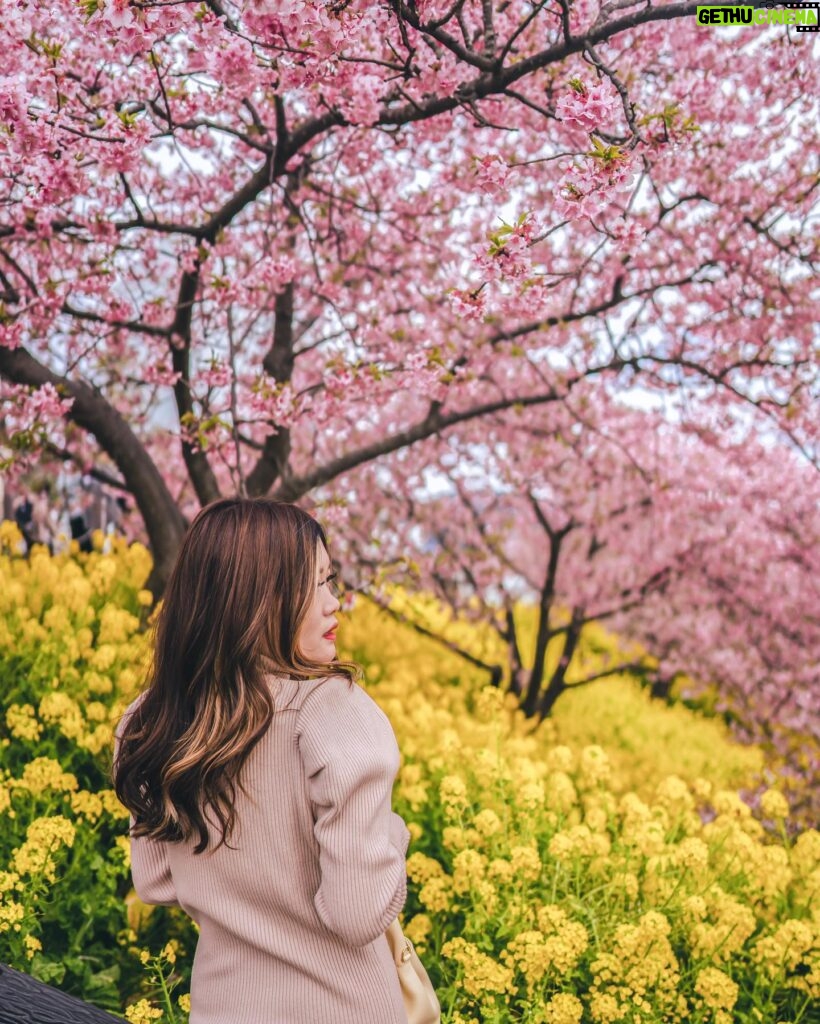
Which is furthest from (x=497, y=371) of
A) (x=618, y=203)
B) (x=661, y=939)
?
(x=661, y=939)

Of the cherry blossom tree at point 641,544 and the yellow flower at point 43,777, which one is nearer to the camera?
the yellow flower at point 43,777

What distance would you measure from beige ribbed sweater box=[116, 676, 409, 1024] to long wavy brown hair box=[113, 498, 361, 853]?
54 millimetres

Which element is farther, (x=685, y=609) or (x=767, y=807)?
(x=685, y=609)

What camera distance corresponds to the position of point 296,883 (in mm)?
1923

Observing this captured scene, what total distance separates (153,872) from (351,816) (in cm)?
64

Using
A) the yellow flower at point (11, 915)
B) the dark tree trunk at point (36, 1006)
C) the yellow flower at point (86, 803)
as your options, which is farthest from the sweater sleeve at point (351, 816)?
the yellow flower at point (86, 803)

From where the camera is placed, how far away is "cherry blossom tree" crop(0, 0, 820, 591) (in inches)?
132

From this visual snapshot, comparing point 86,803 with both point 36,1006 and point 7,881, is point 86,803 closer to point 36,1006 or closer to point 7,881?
point 7,881

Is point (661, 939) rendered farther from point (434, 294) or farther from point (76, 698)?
point (434, 294)

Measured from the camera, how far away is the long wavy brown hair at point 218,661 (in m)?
1.93

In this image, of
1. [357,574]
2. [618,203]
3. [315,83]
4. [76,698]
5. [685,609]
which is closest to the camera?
[315,83]

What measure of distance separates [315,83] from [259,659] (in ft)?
9.20

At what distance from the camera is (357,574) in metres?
8.34

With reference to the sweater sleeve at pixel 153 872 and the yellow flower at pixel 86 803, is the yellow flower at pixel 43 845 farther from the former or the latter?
the sweater sleeve at pixel 153 872
